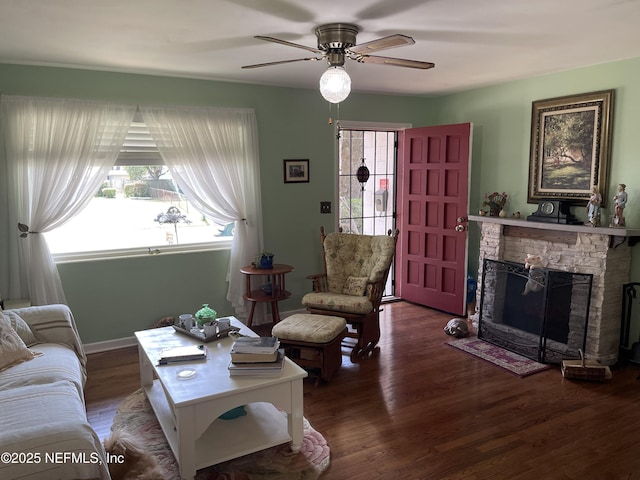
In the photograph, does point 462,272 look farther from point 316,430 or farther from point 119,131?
point 119,131

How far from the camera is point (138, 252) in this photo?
4277 mm

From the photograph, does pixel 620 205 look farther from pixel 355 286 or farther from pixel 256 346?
pixel 256 346

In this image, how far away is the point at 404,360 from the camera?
3.90 meters

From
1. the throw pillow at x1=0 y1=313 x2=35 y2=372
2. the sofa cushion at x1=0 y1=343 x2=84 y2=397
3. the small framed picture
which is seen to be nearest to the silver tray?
the sofa cushion at x1=0 y1=343 x2=84 y2=397

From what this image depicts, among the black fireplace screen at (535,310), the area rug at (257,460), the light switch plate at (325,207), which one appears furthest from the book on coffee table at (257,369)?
the light switch plate at (325,207)

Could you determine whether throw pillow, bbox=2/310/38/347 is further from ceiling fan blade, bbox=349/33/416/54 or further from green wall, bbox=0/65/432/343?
ceiling fan blade, bbox=349/33/416/54

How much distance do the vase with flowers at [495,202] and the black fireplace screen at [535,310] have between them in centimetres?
61

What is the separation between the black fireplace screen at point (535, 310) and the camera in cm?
376

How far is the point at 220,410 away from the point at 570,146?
3636mm

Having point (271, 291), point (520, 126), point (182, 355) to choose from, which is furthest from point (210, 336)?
point (520, 126)

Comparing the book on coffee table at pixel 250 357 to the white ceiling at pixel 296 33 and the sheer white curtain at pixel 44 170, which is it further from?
the sheer white curtain at pixel 44 170

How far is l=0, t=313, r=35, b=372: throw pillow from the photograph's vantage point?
2.61 m

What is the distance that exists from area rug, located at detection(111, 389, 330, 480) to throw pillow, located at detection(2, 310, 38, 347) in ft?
2.46

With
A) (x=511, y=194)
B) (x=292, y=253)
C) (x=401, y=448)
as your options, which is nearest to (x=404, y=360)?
(x=401, y=448)
